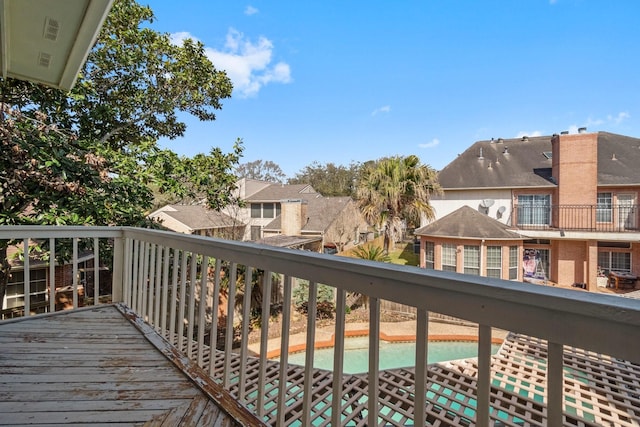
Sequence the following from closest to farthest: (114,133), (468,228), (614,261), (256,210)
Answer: (114,133) < (468,228) < (614,261) < (256,210)

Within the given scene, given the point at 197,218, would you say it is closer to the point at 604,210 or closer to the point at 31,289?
the point at 31,289

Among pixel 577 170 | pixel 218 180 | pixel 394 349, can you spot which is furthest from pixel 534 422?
pixel 577 170

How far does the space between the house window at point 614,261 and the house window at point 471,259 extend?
567 cm

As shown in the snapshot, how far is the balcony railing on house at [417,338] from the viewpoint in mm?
724

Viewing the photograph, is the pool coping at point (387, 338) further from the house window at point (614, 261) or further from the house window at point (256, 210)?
the house window at point (256, 210)

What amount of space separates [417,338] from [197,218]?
15.9 m

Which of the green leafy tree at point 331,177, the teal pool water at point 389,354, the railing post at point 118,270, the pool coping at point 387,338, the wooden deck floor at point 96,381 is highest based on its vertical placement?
the green leafy tree at point 331,177

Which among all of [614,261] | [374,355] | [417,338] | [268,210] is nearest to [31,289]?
[374,355]

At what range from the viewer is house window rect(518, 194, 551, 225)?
13352 mm

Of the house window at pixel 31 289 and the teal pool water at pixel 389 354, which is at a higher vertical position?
the house window at pixel 31 289

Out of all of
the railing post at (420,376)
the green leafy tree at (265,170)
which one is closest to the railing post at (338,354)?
the railing post at (420,376)

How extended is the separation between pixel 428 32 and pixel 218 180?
30.9ft

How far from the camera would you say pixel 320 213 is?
1855 centimetres

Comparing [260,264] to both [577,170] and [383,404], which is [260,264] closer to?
[383,404]
